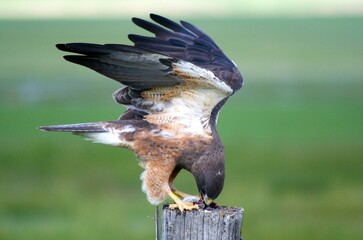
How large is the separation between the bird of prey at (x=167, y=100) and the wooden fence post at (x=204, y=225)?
89cm

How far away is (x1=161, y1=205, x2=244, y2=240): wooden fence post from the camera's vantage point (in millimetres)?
5418

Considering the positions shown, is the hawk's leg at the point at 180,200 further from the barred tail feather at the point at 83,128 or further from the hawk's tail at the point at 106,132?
the barred tail feather at the point at 83,128

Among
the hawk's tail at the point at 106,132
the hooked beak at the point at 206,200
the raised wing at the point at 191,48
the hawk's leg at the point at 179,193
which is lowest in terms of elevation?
the hooked beak at the point at 206,200

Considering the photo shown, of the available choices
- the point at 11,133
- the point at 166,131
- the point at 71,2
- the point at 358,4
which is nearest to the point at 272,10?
the point at 358,4

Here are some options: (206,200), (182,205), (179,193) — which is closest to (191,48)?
(179,193)

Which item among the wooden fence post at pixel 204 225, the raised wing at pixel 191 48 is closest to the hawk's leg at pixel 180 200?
the wooden fence post at pixel 204 225

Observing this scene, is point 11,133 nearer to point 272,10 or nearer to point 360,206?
point 360,206

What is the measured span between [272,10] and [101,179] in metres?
56.2

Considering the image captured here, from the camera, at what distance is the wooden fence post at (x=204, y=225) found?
5418mm

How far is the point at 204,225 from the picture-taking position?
5.44 meters

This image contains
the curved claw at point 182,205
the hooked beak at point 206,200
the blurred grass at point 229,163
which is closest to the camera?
the curved claw at point 182,205

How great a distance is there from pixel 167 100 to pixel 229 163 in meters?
7.80

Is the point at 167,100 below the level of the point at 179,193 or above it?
above

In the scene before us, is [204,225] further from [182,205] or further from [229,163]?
[229,163]
